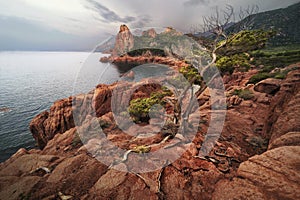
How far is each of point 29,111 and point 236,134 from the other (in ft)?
103

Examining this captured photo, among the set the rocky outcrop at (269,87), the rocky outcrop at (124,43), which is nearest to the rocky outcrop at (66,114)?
the rocky outcrop at (124,43)

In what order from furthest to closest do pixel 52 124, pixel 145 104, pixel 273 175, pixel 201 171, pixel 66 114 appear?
pixel 66 114, pixel 52 124, pixel 145 104, pixel 201 171, pixel 273 175

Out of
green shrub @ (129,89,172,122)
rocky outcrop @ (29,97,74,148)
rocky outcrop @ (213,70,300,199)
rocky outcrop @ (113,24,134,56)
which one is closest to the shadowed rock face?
rocky outcrop @ (213,70,300,199)

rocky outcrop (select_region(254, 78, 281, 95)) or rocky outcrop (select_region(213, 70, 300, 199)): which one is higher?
rocky outcrop (select_region(254, 78, 281, 95))

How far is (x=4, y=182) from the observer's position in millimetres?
6027

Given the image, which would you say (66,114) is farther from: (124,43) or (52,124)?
(124,43)

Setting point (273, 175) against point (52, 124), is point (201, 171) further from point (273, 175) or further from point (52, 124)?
point (52, 124)

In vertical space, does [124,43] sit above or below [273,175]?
above

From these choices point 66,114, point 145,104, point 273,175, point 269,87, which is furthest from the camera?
point 66,114

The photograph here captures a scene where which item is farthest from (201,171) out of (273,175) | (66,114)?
(66,114)

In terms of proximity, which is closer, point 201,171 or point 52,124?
point 201,171

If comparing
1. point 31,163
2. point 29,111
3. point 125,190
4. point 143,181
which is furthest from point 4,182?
point 29,111

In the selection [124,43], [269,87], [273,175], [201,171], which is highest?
[124,43]

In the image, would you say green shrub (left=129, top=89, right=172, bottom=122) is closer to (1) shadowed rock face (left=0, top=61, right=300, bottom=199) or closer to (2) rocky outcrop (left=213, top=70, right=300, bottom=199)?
(1) shadowed rock face (left=0, top=61, right=300, bottom=199)
